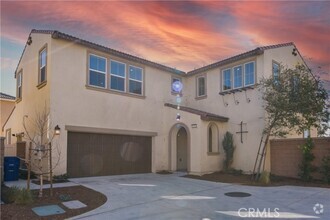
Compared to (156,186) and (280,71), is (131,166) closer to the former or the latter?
(156,186)

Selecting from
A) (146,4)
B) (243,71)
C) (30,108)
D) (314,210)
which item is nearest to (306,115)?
(243,71)

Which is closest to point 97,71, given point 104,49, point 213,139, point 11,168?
point 104,49

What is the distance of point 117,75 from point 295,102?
951 cm

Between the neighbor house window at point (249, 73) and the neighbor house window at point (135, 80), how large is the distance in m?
6.28

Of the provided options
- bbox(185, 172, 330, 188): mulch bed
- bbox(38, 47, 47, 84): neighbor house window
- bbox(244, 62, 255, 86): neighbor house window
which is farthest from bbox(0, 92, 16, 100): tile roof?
bbox(244, 62, 255, 86): neighbor house window

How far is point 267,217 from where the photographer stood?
767 cm

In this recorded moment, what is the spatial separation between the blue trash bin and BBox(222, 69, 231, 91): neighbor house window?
40.4 ft

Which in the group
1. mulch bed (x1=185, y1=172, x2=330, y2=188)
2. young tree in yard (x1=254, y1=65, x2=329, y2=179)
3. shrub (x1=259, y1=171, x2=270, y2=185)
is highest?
young tree in yard (x1=254, y1=65, x2=329, y2=179)

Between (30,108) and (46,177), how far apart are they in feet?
15.5

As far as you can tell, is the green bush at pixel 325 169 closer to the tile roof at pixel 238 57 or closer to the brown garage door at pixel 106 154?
the tile roof at pixel 238 57

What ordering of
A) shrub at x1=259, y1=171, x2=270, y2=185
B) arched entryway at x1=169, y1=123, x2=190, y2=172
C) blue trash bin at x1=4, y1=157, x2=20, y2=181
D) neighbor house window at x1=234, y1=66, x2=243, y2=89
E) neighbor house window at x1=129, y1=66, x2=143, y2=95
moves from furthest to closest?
arched entryway at x1=169, y1=123, x2=190, y2=172, neighbor house window at x1=234, y1=66, x2=243, y2=89, neighbor house window at x1=129, y1=66, x2=143, y2=95, shrub at x1=259, y1=171, x2=270, y2=185, blue trash bin at x1=4, y1=157, x2=20, y2=181

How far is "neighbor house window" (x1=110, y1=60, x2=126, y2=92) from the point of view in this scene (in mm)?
16469

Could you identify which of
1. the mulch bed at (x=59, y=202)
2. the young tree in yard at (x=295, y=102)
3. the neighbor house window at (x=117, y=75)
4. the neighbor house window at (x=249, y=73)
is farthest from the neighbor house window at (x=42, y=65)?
the young tree in yard at (x=295, y=102)

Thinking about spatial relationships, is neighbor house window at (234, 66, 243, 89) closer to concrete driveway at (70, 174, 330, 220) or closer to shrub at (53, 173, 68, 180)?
concrete driveway at (70, 174, 330, 220)
